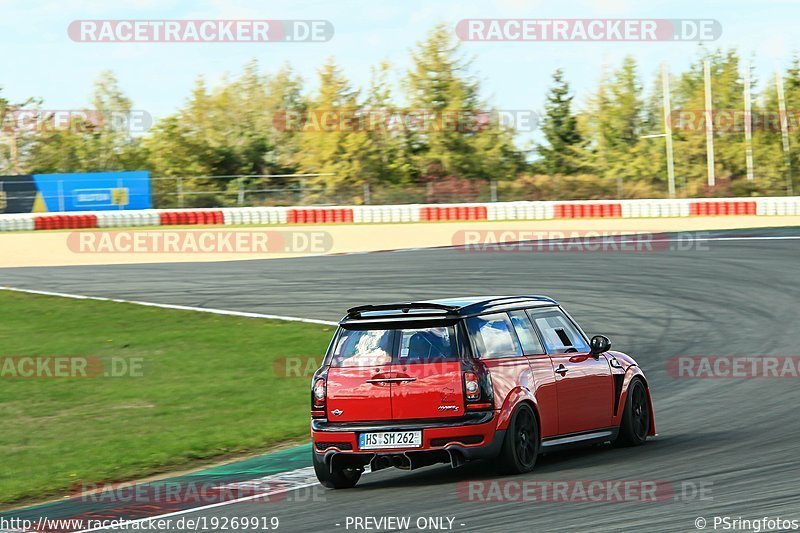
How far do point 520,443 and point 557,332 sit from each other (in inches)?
49.3

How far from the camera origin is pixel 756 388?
13430 millimetres

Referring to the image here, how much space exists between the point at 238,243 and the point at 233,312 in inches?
739

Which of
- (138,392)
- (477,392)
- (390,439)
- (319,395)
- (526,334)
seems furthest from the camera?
(138,392)

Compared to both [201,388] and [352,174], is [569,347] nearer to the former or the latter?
[201,388]

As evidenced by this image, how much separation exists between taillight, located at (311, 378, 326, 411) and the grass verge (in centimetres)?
257

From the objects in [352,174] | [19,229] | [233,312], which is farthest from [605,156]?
[233,312]

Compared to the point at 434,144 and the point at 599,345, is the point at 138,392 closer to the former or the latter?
the point at 599,345

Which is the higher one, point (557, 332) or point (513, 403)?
point (557, 332)

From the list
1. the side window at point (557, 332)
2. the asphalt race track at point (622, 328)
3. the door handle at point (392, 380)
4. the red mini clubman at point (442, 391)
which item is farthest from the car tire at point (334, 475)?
the side window at point (557, 332)

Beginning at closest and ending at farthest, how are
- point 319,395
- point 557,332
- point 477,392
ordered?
point 477,392 < point 319,395 < point 557,332

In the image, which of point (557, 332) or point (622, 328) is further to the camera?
point (622, 328)

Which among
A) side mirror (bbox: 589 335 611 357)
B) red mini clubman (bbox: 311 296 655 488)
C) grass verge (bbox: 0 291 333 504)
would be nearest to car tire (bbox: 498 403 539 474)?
red mini clubman (bbox: 311 296 655 488)

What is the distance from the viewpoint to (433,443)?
8.87 metres

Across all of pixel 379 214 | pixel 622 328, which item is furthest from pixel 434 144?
pixel 622 328
